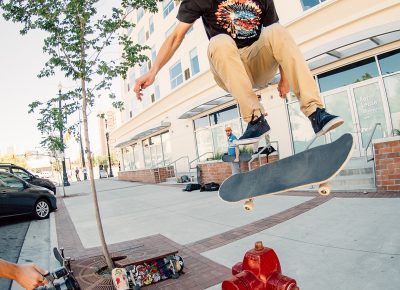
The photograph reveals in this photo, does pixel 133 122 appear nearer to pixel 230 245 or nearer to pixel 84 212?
pixel 84 212

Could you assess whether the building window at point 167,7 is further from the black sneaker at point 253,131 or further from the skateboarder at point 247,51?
the black sneaker at point 253,131

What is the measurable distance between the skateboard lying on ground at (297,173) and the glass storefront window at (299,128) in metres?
10.8

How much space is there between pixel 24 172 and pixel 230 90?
1640 cm

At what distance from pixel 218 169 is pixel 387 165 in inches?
276

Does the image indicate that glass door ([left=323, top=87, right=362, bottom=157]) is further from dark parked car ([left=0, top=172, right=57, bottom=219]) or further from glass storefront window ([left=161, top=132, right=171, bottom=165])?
glass storefront window ([left=161, top=132, right=171, bottom=165])

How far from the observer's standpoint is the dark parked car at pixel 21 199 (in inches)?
368

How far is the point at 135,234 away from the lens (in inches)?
260

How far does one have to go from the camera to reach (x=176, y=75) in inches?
901

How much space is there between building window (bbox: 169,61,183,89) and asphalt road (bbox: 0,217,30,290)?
14.8 metres

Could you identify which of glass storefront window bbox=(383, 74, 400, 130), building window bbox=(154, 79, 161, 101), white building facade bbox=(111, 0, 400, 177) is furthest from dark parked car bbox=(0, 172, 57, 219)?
building window bbox=(154, 79, 161, 101)

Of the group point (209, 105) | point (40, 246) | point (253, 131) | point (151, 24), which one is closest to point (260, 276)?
point (253, 131)

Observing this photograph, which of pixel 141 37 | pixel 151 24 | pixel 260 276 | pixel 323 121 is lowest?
pixel 260 276

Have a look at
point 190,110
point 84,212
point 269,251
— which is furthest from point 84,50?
point 190,110

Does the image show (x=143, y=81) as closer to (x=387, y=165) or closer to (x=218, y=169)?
(x=387, y=165)
